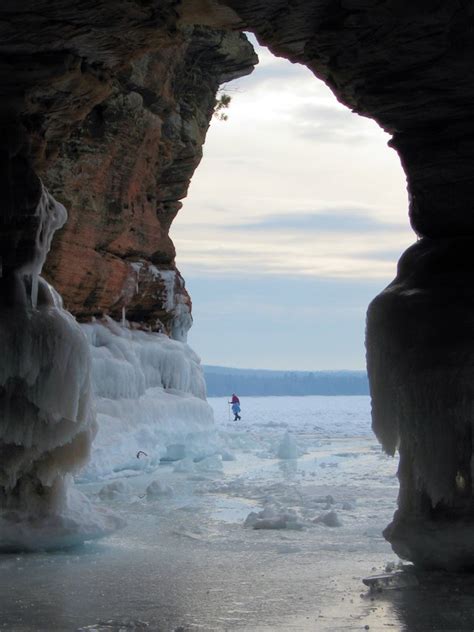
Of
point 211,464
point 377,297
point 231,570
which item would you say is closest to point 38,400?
point 231,570

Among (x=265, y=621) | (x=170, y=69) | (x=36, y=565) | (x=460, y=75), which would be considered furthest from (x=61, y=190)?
(x=265, y=621)

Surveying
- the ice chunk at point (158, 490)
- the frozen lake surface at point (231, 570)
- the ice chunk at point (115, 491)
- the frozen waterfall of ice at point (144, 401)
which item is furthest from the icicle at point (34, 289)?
the frozen waterfall of ice at point (144, 401)

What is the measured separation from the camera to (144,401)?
61.8 ft

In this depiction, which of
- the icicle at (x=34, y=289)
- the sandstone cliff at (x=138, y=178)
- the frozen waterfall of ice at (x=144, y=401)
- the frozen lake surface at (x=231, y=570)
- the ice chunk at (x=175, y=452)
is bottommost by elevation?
the frozen lake surface at (x=231, y=570)

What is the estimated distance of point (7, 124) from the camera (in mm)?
7582

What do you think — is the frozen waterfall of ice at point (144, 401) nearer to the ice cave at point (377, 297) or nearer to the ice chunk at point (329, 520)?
the ice chunk at point (329, 520)

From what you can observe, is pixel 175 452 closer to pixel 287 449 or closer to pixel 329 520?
pixel 287 449

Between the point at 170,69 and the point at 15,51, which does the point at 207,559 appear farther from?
the point at 170,69

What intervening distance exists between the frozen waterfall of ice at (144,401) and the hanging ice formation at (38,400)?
721 centimetres

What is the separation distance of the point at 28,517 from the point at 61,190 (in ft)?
34.6

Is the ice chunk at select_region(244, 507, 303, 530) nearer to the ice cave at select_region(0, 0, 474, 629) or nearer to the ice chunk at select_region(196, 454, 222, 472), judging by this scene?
the ice cave at select_region(0, 0, 474, 629)

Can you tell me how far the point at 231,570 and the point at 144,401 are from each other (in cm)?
1191

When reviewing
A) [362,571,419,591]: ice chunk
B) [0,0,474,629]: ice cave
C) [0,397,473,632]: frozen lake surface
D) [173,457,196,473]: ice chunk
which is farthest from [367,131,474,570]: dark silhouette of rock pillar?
[173,457,196,473]: ice chunk

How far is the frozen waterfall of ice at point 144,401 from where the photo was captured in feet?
56.0
